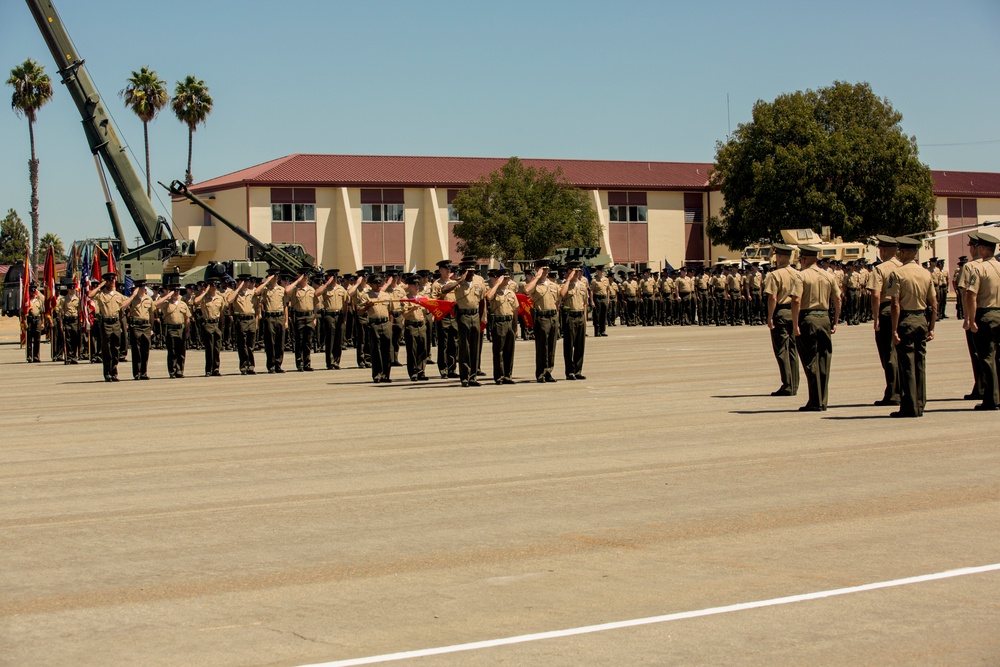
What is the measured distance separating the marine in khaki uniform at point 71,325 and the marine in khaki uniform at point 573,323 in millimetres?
15515

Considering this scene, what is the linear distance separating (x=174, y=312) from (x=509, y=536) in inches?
691

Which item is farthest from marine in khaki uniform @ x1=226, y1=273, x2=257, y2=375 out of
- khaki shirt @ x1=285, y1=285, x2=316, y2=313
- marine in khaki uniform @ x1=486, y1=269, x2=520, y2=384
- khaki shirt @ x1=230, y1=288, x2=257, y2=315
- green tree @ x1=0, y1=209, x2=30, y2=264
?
green tree @ x1=0, y1=209, x2=30, y2=264

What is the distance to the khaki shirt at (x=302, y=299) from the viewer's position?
25203 mm

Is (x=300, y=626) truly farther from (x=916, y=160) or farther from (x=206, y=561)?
(x=916, y=160)

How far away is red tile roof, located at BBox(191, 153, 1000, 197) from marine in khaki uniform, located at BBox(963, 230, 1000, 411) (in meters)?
59.1

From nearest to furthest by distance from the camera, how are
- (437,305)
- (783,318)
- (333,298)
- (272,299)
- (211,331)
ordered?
1. (783,318)
2. (437,305)
3. (211,331)
4. (272,299)
5. (333,298)

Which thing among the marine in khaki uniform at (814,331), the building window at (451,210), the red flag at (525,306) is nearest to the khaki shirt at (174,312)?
the red flag at (525,306)

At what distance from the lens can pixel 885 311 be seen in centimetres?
1439

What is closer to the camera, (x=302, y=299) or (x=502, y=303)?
(x=502, y=303)

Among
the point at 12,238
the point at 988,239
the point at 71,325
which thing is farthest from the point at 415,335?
the point at 12,238

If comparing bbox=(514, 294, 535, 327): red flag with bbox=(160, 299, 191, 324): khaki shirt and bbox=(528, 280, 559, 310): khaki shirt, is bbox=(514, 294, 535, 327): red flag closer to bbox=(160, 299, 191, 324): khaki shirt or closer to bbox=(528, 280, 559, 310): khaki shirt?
bbox=(528, 280, 559, 310): khaki shirt

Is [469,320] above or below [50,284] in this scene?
below

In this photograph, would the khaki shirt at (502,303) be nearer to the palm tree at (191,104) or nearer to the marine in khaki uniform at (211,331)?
the marine in khaki uniform at (211,331)

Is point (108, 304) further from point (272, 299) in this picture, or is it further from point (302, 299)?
point (302, 299)
